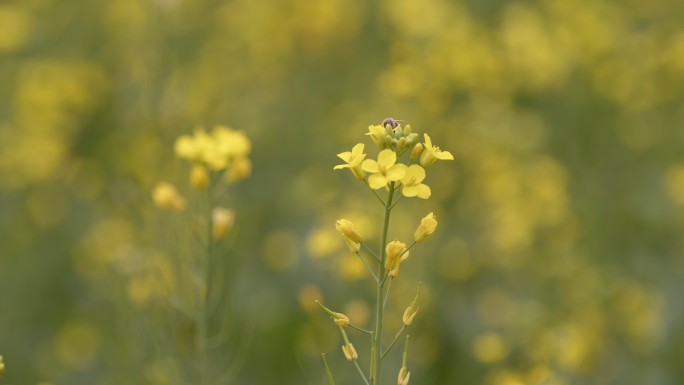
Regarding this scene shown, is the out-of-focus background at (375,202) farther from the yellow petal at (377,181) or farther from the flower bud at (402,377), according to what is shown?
the yellow petal at (377,181)

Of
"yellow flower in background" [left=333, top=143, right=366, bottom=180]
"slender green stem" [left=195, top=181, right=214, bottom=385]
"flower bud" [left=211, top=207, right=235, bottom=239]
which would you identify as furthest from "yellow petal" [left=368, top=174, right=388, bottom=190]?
"flower bud" [left=211, top=207, right=235, bottom=239]

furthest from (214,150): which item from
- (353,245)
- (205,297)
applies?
(353,245)

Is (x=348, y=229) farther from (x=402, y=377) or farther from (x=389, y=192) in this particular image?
(x=402, y=377)

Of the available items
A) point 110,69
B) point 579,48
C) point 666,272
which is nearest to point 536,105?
point 579,48

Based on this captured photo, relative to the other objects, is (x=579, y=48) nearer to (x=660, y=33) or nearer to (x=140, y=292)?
(x=660, y=33)

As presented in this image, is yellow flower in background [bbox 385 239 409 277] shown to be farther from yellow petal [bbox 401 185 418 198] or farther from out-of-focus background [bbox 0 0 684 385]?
out-of-focus background [bbox 0 0 684 385]

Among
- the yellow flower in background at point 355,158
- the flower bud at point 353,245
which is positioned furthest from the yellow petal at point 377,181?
the flower bud at point 353,245

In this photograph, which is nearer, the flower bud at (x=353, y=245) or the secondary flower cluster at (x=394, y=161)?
the secondary flower cluster at (x=394, y=161)
